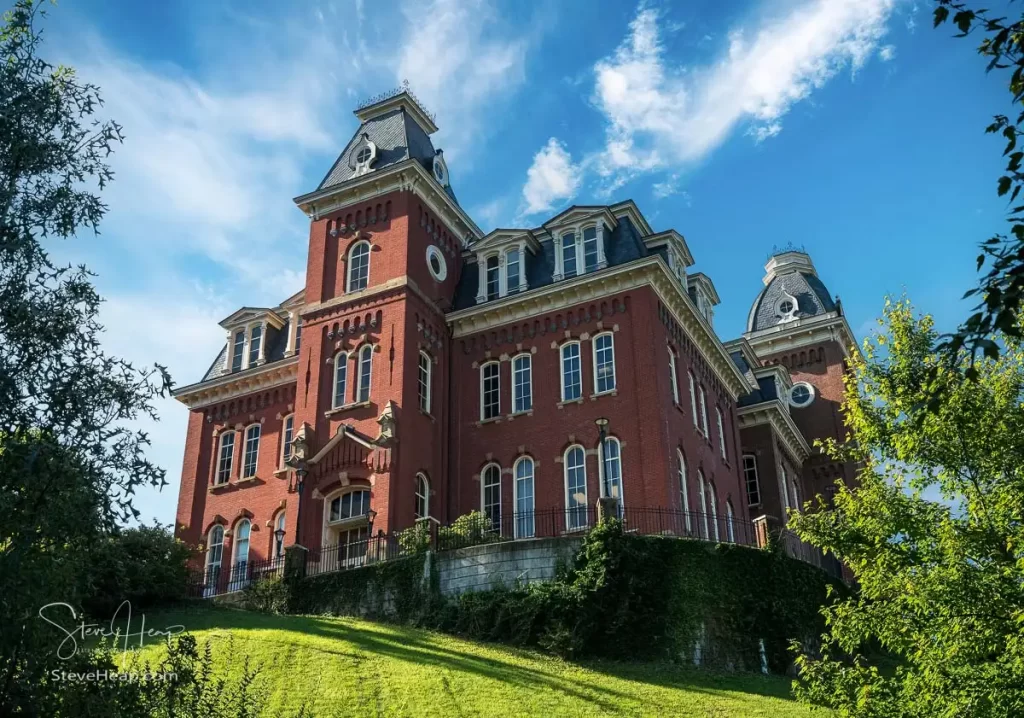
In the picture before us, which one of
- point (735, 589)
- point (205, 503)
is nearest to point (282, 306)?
point (205, 503)

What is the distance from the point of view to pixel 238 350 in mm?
40594

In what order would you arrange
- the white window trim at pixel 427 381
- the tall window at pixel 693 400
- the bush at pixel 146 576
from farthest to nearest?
the tall window at pixel 693 400
the white window trim at pixel 427 381
the bush at pixel 146 576

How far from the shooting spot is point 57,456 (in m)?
12.6

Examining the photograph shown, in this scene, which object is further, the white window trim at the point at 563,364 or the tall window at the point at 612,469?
the white window trim at the point at 563,364

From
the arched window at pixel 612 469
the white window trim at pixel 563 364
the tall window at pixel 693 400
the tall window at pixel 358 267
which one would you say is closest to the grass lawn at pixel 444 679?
the arched window at pixel 612 469

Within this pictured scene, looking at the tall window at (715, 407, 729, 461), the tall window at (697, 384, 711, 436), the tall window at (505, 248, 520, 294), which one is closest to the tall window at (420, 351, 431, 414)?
the tall window at (505, 248, 520, 294)

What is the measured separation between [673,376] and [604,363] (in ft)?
8.28

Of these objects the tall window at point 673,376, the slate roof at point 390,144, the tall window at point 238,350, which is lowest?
the tall window at point 673,376

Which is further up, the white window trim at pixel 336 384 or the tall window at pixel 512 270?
the tall window at pixel 512 270

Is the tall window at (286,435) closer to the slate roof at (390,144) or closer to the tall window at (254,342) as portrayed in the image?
the tall window at (254,342)

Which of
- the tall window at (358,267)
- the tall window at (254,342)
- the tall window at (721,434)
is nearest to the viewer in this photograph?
the tall window at (358,267)

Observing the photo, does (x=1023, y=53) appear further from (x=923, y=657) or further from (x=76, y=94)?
(x=76, y=94)

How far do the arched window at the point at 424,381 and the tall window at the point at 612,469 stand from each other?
20.3 feet

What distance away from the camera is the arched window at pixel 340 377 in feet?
110
